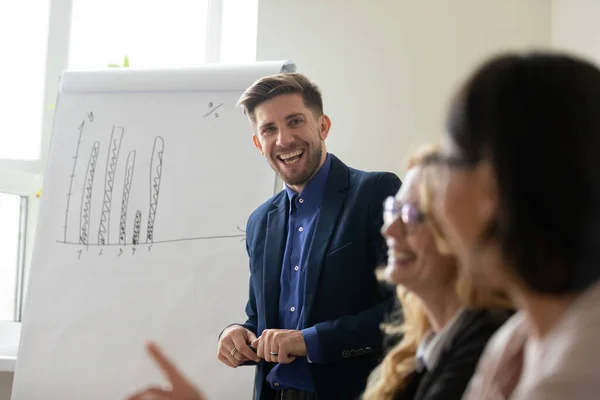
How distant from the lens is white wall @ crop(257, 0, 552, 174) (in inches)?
96.3

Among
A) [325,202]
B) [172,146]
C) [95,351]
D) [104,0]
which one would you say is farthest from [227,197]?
[104,0]

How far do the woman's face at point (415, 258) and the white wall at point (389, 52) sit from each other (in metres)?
1.41

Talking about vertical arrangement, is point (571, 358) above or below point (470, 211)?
below

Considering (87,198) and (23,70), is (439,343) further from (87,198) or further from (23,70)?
(23,70)

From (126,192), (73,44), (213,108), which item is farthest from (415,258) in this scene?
(73,44)

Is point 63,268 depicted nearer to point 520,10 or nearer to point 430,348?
point 430,348

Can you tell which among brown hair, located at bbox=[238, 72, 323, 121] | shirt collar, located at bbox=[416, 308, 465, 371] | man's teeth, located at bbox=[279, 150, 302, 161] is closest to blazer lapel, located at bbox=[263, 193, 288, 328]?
man's teeth, located at bbox=[279, 150, 302, 161]

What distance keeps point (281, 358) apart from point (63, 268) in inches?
42.9

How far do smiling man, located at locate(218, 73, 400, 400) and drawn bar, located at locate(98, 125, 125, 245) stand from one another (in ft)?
2.14

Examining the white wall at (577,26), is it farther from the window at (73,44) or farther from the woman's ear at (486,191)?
the woman's ear at (486,191)

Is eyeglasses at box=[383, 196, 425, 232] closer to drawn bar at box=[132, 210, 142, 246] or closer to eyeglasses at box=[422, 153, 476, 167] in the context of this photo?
eyeglasses at box=[422, 153, 476, 167]

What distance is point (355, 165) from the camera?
8.18 feet

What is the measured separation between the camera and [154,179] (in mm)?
2299

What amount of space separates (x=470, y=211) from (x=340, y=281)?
1156 mm
